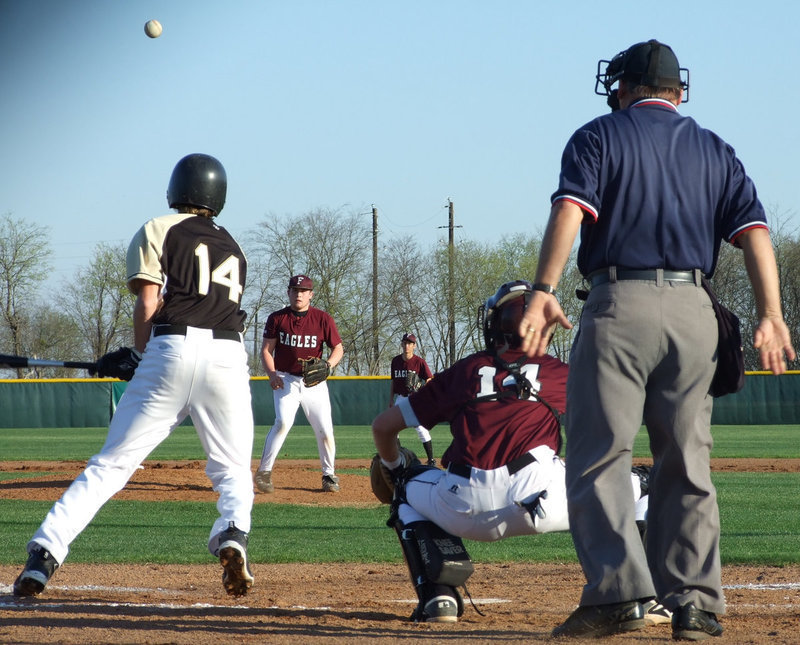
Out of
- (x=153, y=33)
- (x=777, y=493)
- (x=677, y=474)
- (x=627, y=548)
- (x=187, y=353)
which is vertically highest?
(x=153, y=33)

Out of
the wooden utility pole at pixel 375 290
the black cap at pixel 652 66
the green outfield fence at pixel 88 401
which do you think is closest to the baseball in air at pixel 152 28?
the black cap at pixel 652 66

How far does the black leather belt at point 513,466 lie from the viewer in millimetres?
4164

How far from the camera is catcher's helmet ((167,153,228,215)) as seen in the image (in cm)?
525

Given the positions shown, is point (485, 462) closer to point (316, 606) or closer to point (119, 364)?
point (316, 606)

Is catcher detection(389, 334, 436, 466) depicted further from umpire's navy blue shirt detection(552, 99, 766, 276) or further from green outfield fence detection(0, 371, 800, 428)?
umpire's navy blue shirt detection(552, 99, 766, 276)

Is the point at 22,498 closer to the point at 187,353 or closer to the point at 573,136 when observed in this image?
the point at 187,353

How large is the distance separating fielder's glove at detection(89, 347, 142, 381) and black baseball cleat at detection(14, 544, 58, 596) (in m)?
0.98

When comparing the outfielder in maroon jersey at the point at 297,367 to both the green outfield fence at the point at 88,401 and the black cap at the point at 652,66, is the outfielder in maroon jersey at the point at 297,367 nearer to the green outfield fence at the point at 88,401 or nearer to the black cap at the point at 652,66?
the black cap at the point at 652,66

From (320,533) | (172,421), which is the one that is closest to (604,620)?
(172,421)

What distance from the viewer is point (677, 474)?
3.73 m

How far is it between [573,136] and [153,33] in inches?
551

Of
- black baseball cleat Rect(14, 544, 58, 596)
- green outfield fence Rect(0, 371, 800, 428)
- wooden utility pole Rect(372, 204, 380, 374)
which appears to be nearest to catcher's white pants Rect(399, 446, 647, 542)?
black baseball cleat Rect(14, 544, 58, 596)

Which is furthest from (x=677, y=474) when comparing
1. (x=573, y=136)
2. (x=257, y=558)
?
(x=257, y=558)

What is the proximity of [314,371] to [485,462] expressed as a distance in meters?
6.64
